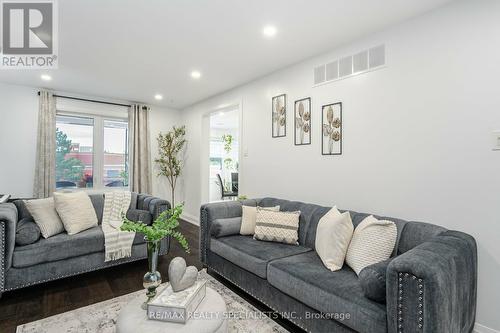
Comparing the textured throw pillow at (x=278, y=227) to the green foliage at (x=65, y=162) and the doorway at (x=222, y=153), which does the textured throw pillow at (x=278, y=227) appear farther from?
the doorway at (x=222, y=153)

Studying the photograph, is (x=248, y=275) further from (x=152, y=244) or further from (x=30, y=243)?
(x=30, y=243)

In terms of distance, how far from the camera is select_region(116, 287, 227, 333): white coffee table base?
4.59 ft

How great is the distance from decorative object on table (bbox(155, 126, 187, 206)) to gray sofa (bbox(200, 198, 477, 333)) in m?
3.28

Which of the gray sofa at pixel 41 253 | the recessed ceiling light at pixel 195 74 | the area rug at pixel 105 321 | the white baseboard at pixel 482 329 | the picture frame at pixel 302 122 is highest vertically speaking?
the recessed ceiling light at pixel 195 74

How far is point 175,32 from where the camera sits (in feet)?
8.89

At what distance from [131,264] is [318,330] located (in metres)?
2.54

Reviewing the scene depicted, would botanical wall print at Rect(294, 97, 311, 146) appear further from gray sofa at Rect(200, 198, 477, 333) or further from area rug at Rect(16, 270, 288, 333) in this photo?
area rug at Rect(16, 270, 288, 333)

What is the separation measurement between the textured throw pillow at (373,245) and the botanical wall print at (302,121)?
1527 mm

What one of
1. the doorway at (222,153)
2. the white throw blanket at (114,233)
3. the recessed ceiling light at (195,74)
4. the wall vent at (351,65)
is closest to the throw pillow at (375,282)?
the wall vent at (351,65)

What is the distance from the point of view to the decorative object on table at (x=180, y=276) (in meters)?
1.64

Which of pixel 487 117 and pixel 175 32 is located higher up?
pixel 175 32

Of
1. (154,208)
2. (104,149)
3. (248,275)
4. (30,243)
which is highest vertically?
(104,149)

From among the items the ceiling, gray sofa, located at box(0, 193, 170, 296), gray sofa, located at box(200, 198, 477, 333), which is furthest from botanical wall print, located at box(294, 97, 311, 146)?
gray sofa, located at box(0, 193, 170, 296)

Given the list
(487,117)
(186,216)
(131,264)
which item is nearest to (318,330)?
(487,117)
